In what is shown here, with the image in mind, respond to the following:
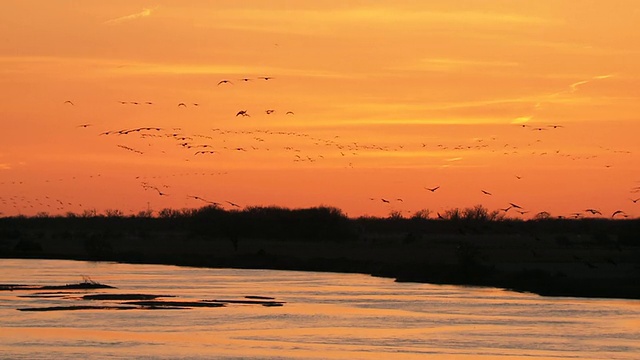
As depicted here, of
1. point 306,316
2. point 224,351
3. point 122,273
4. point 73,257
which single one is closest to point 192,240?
point 73,257

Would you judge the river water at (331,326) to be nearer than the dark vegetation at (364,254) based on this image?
Yes

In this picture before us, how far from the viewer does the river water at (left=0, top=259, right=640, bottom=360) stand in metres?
43.1

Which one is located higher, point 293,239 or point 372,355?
point 293,239

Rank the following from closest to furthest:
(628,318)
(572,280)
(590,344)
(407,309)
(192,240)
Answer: (590,344) < (628,318) < (407,309) < (572,280) < (192,240)

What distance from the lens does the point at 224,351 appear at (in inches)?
Result: 1699

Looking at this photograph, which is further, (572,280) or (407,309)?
(572,280)

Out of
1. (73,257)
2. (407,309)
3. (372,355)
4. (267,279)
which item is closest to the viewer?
(372,355)

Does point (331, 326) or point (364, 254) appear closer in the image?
point (331, 326)

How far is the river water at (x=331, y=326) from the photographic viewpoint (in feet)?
141

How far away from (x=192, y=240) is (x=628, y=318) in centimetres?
12022

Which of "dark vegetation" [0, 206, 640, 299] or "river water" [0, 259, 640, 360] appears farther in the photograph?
"dark vegetation" [0, 206, 640, 299]

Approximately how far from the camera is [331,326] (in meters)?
51.8

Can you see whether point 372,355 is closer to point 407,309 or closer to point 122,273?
point 407,309

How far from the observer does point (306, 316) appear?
5594 cm
